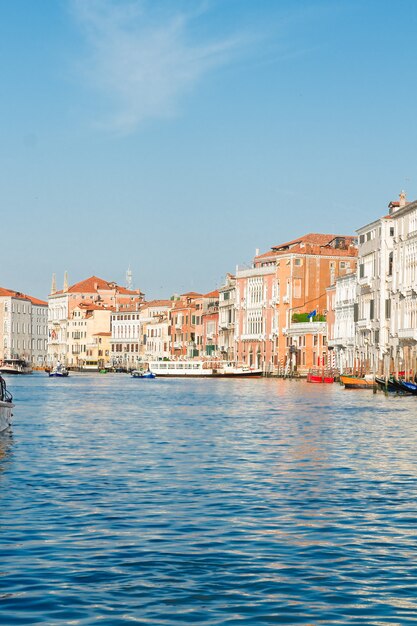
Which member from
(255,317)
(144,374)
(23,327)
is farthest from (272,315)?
(23,327)

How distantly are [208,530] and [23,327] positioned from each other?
172 metres

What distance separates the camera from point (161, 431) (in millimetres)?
29547

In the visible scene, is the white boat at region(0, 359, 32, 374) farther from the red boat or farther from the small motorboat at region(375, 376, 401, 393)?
the small motorboat at region(375, 376, 401, 393)

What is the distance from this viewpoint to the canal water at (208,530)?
30.5ft

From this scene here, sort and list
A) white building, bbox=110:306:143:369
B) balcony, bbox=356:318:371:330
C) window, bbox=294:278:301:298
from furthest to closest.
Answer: white building, bbox=110:306:143:369
window, bbox=294:278:301:298
balcony, bbox=356:318:371:330

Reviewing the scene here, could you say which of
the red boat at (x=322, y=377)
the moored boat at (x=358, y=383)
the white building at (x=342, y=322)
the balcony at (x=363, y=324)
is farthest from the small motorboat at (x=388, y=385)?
the white building at (x=342, y=322)

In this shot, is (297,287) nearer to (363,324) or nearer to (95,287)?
(363,324)

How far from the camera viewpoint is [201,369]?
105062 mm

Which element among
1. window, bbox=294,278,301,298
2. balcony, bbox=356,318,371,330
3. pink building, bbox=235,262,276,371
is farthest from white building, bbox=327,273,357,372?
pink building, bbox=235,262,276,371

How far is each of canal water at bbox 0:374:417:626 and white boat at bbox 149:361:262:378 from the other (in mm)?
73231

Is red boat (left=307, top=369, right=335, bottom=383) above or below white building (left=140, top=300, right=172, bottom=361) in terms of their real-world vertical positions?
below

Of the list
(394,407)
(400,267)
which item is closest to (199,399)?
(394,407)

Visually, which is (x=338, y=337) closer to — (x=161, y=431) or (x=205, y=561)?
(x=161, y=431)

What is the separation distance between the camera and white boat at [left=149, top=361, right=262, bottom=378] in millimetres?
99750
